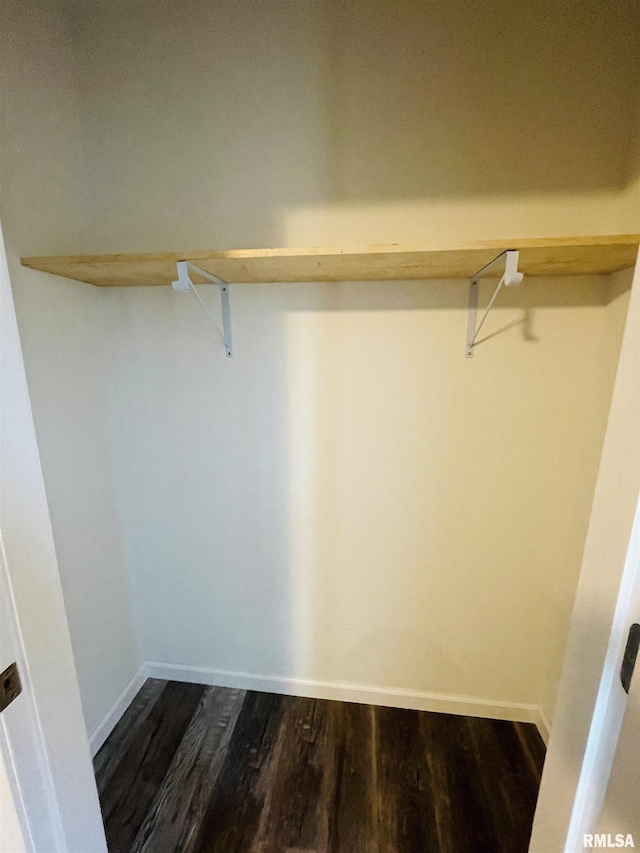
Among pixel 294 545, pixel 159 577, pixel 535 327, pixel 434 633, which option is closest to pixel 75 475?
pixel 159 577

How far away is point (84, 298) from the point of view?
156 centimetres

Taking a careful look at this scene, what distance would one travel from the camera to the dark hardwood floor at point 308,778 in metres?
1.39

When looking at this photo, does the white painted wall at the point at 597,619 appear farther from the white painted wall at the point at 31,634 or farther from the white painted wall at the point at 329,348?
the white painted wall at the point at 31,634

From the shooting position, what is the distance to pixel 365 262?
4.06 feet

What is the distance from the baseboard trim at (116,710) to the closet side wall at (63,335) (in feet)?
0.12

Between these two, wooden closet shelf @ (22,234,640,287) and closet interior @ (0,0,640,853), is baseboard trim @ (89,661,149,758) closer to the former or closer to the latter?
closet interior @ (0,0,640,853)

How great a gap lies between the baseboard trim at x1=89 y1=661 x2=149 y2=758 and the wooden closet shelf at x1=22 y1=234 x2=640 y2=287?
5.68 ft

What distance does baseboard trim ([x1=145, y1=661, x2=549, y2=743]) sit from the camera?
179cm

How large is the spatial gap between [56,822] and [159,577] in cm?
115
